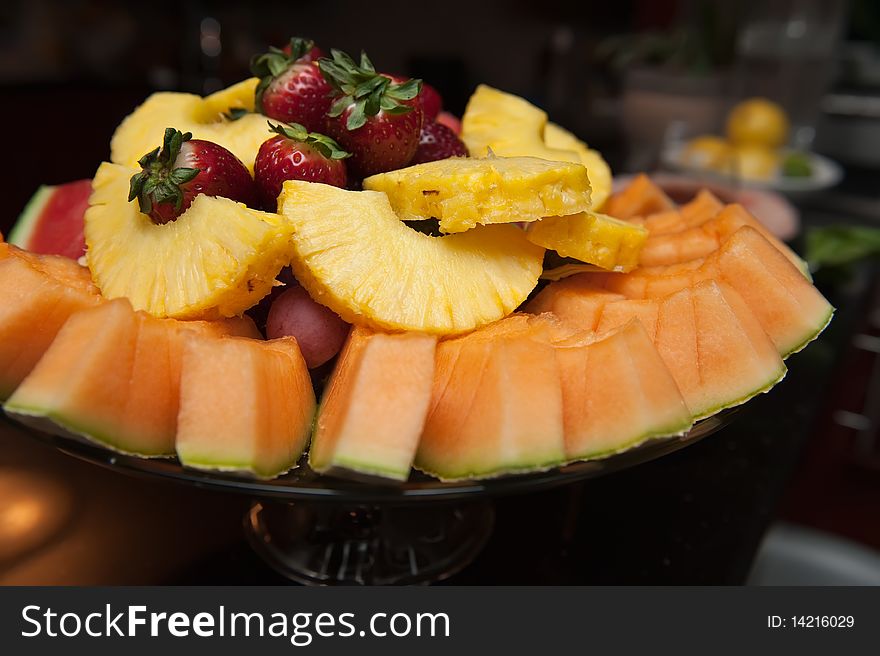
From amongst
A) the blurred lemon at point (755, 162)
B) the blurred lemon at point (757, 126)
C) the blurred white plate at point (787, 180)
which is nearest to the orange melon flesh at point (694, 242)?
the blurred white plate at point (787, 180)

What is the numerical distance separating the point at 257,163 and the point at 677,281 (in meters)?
0.43

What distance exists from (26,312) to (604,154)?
2552mm

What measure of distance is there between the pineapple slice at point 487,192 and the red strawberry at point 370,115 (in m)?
0.06

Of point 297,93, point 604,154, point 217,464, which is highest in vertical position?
point 297,93

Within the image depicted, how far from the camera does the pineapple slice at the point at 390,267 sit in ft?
2.18

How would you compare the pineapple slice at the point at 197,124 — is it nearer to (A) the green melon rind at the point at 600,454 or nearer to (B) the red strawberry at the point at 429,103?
(B) the red strawberry at the point at 429,103

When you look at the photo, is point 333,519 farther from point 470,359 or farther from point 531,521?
point 470,359

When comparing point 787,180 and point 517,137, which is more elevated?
point 517,137

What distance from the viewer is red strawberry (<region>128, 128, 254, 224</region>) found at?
0.69 m

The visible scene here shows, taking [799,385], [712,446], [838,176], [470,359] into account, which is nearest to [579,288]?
[470,359]

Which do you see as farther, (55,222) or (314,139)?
(55,222)

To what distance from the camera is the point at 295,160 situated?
0.73 metres

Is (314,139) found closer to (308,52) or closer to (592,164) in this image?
(308,52)

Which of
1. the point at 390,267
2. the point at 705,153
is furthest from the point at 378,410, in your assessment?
the point at 705,153
